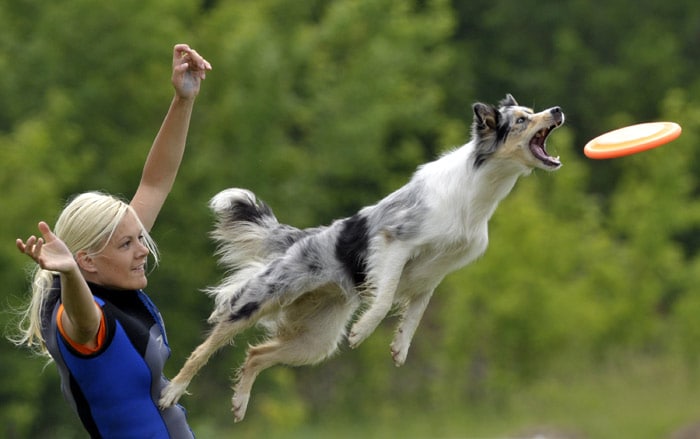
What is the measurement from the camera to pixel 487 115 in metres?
6.82

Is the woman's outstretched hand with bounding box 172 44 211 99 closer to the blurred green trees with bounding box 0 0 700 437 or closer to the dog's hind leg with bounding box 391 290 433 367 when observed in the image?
the dog's hind leg with bounding box 391 290 433 367

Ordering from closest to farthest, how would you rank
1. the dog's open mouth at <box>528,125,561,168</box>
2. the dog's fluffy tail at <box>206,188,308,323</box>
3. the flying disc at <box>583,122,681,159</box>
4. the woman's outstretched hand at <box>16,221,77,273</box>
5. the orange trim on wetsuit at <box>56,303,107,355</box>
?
the woman's outstretched hand at <box>16,221,77,273</box>
the orange trim on wetsuit at <box>56,303,107,355</box>
the flying disc at <box>583,122,681,159</box>
the dog's open mouth at <box>528,125,561,168</box>
the dog's fluffy tail at <box>206,188,308,323</box>

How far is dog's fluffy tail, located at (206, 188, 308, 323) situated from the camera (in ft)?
24.1

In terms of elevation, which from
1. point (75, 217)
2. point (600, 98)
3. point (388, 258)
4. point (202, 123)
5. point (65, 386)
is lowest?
point (600, 98)

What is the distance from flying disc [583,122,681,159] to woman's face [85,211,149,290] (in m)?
2.18

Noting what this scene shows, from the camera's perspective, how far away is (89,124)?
26531mm

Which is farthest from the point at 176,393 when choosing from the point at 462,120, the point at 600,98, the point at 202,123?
the point at 600,98

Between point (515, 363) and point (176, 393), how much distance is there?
19.0 meters

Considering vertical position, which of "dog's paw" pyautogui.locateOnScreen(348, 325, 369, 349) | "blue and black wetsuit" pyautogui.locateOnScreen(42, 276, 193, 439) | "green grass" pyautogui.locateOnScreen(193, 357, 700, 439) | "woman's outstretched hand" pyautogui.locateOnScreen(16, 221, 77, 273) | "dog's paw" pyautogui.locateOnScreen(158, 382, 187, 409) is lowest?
"green grass" pyautogui.locateOnScreen(193, 357, 700, 439)

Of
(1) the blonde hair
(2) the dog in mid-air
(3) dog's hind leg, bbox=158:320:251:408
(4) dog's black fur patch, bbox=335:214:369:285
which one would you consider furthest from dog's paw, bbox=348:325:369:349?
(1) the blonde hair

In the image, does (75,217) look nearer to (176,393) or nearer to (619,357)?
(176,393)

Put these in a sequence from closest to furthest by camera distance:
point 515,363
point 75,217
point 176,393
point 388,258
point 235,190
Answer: point 75,217 → point 176,393 → point 388,258 → point 235,190 → point 515,363

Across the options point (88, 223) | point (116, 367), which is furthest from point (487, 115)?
point (116, 367)

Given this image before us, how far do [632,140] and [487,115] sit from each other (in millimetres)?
684
